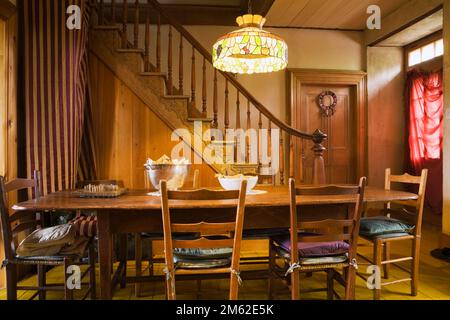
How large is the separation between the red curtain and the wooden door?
0.80 metres

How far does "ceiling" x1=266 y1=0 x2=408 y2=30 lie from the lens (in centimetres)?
438

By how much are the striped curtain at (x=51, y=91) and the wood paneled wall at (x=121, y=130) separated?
14.4 inches

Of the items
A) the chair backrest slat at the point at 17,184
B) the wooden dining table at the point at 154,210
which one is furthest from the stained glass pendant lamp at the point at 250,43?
the chair backrest slat at the point at 17,184

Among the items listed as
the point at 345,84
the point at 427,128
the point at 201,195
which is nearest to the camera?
the point at 201,195

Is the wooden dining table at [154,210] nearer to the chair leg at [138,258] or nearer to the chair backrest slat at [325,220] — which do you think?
the chair backrest slat at [325,220]

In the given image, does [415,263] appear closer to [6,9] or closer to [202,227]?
[202,227]

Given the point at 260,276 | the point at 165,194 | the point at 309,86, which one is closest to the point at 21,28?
the point at 165,194

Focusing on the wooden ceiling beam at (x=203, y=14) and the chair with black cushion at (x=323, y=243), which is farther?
the wooden ceiling beam at (x=203, y=14)

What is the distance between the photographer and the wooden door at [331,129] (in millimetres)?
5270

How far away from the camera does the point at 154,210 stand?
2062 mm

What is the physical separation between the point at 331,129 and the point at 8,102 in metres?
4.13

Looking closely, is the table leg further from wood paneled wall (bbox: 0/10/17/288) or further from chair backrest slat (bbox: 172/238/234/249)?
wood paneled wall (bbox: 0/10/17/288)

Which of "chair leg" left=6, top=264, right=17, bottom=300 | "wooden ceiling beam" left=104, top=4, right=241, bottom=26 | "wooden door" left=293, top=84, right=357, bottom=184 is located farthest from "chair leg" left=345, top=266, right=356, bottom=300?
"wooden ceiling beam" left=104, top=4, right=241, bottom=26

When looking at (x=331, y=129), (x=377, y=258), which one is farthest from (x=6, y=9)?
(x=331, y=129)
